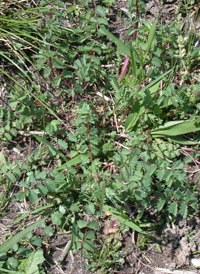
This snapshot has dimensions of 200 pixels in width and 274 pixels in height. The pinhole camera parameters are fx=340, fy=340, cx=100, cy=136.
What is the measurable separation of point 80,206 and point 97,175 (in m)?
0.45

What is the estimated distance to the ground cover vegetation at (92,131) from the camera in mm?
2773

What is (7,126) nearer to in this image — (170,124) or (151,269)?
(170,124)

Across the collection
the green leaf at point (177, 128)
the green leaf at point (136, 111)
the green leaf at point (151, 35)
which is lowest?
the green leaf at point (177, 128)

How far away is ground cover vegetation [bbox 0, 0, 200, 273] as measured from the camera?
277 centimetres

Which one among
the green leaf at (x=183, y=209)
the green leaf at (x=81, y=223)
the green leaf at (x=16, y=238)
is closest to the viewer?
the green leaf at (x=183, y=209)

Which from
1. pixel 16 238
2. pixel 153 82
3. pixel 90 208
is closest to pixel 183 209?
pixel 90 208

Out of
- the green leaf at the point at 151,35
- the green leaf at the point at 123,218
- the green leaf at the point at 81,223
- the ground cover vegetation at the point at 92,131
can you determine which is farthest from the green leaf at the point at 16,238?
the green leaf at the point at 151,35

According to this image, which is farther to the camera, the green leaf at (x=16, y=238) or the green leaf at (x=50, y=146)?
the green leaf at (x=50, y=146)

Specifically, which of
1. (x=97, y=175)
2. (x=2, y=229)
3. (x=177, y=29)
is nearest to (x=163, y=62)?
(x=177, y=29)

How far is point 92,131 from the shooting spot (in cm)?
285

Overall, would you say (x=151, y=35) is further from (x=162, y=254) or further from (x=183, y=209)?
(x=162, y=254)

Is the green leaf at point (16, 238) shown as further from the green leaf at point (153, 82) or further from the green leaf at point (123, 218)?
the green leaf at point (153, 82)

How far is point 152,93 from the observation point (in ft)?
10.0

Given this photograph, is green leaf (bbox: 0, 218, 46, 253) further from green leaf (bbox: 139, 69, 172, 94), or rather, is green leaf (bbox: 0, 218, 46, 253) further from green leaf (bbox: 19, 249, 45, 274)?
green leaf (bbox: 139, 69, 172, 94)
